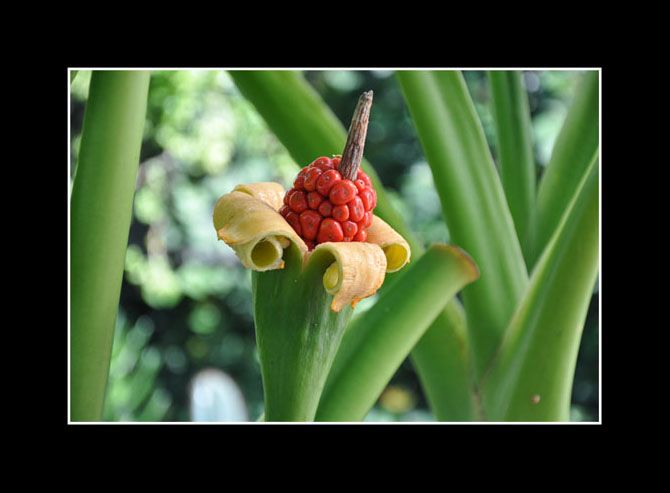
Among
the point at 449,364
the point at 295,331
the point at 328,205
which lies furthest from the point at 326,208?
the point at 449,364

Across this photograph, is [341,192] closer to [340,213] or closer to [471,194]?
[340,213]

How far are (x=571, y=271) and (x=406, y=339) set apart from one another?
0.20m

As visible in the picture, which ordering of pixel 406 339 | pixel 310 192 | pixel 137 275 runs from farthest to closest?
pixel 137 275, pixel 406 339, pixel 310 192

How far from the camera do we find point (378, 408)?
1.20 meters

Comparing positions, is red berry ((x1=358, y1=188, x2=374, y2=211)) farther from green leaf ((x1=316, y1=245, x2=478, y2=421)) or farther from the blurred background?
the blurred background

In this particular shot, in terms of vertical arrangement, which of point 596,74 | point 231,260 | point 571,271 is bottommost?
point 571,271

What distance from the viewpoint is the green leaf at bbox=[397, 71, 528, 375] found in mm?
990

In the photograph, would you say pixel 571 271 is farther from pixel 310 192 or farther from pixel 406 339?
pixel 310 192

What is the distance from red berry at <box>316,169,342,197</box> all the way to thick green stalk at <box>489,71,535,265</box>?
0.41 m

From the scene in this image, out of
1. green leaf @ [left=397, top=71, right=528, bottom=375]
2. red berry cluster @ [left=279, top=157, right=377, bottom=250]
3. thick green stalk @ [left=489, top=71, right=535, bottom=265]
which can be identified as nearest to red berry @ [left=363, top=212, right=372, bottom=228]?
red berry cluster @ [left=279, top=157, right=377, bottom=250]

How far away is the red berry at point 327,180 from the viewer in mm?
733
